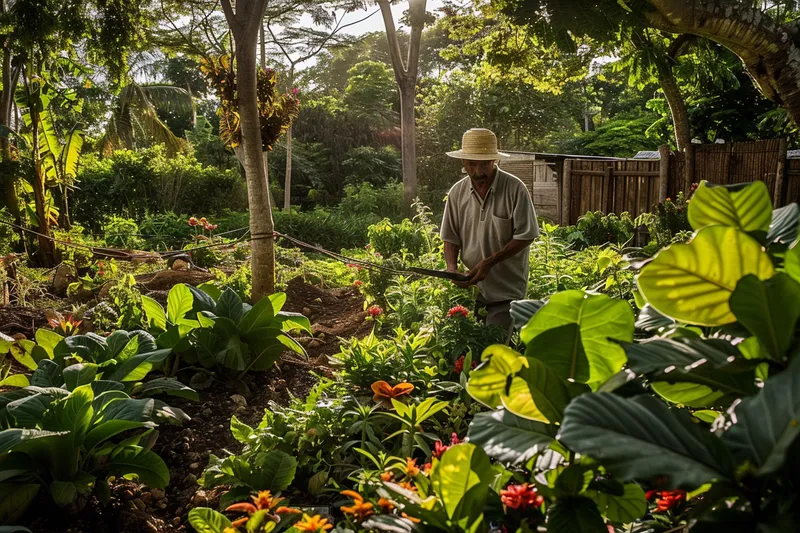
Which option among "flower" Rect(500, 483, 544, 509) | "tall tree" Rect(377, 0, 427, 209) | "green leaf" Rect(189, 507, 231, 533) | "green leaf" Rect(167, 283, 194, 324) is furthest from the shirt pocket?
"tall tree" Rect(377, 0, 427, 209)

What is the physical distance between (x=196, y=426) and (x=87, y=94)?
30004 millimetres

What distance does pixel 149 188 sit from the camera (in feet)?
66.6

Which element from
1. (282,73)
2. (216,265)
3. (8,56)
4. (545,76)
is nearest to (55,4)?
(8,56)

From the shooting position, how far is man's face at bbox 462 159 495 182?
4.57 m

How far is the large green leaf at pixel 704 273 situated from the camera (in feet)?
3.44

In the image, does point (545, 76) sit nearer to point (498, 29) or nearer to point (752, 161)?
point (498, 29)

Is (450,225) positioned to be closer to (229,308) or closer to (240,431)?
(229,308)

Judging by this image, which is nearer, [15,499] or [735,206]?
[735,206]

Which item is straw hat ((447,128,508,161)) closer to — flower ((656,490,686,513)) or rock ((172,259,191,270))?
flower ((656,490,686,513))

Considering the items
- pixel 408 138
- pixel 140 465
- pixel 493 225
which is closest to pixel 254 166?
pixel 493 225

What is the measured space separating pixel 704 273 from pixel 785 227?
279 mm

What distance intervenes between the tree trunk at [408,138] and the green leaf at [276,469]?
15.9 metres

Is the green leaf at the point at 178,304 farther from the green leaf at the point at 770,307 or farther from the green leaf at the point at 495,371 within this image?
the green leaf at the point at 770,307

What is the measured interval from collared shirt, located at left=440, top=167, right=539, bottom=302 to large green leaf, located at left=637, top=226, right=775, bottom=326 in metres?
3.26
